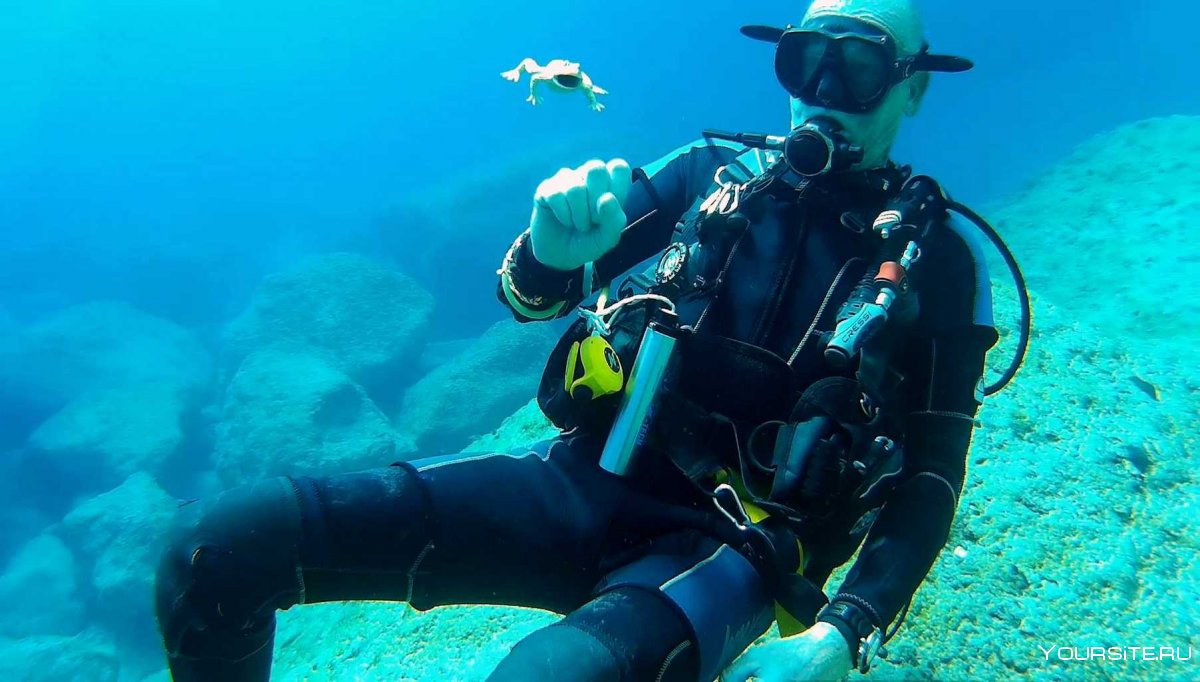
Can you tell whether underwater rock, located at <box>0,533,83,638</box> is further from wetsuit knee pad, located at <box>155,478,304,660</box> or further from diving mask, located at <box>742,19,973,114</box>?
diving mask, located at <box>742,19,973,114</box>

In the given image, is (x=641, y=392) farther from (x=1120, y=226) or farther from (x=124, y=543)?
(x=1120, y=226)

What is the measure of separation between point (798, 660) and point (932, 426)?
0.93 meters

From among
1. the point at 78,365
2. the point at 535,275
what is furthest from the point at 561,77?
the point at 78,365

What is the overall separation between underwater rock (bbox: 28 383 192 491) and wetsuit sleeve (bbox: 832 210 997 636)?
16358 mm

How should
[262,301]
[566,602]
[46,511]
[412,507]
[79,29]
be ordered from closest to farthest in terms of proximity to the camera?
[412,507], [566,602], [46,511], [262,301], [79,29]

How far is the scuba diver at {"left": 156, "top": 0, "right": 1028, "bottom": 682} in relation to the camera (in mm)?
1642

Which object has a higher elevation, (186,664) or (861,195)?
(861,195)

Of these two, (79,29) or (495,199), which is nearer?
(495,199)

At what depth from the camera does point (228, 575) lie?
1.63 m

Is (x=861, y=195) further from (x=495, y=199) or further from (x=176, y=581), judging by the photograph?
(x=495, y=199)

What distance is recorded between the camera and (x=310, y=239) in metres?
31.9

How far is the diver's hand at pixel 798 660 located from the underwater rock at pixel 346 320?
1560cm

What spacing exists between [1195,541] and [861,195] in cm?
250

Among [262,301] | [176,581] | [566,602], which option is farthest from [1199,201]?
[262,301]
